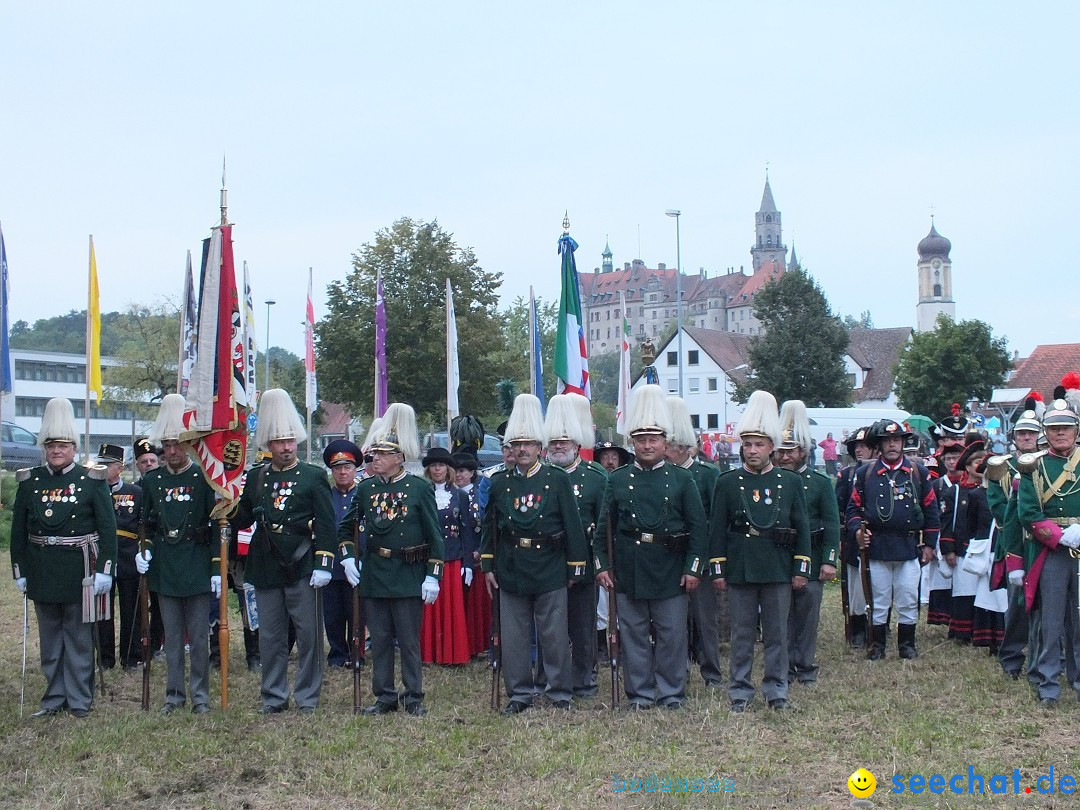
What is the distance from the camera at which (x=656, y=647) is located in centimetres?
839

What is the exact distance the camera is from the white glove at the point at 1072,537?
25.9 ft

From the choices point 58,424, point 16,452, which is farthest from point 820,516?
point 16,452

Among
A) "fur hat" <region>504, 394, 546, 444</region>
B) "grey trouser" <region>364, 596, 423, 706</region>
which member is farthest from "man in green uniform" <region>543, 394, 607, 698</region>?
"grey trouser" <region>364, 596, 423, 706</region>

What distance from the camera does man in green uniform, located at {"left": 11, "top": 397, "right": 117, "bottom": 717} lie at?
8430 millimetres

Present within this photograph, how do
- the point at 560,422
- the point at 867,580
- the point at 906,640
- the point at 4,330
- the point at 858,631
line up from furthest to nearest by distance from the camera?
the point at 4,330, the point at 858,631, the point at 867,580, the point at 906,640, the point at 560,422

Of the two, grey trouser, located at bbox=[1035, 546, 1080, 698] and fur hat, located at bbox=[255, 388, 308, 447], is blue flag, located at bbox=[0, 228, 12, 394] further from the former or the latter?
grey trouser, located at bbox=[1035, 546, 1080, 698]

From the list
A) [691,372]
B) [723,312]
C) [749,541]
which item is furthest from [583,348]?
[723,312]

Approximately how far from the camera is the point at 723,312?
513 feet

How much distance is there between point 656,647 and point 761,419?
5.74 ft

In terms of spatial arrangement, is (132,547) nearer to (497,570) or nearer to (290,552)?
(290,552)

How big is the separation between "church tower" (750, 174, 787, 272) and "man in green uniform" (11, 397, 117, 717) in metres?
167

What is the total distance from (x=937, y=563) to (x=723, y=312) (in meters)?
147

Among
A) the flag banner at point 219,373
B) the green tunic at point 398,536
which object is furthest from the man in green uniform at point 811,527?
the flag banner at point 219,373

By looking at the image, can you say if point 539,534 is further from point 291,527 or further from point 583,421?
point 291,527
